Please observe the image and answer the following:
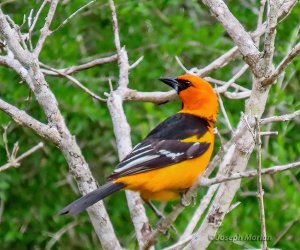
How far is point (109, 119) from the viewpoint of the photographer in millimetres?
6312

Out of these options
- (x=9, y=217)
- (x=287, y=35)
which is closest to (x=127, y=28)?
(x=287, y=35)

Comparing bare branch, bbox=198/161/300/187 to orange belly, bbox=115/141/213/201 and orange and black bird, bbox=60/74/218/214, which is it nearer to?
orange and black bird, bbox=60/74/218/214

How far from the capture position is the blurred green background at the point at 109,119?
6.08 metres

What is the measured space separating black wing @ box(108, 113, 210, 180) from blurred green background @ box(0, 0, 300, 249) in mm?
1082

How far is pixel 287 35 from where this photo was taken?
6.97m

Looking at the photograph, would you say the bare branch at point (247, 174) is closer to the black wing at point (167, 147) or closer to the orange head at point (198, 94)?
the black wing at point (167, 147)

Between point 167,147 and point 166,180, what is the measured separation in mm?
220

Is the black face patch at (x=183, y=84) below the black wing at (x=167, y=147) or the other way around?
the other way around

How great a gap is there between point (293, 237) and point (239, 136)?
250cm

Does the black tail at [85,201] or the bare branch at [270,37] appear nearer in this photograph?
the bare branch at [270,37]

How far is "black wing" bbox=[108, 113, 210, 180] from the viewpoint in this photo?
4.48 meters

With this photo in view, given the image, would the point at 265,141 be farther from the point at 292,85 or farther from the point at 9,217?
the point at 9,217

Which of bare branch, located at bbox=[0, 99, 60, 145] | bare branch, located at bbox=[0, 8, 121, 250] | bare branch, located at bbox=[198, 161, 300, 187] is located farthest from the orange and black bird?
bare branch, located at bbox=[198, 161, 300, 187]

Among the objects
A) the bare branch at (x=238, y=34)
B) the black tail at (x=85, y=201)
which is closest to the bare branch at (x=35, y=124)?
the black tail at (x=85, y=201)
